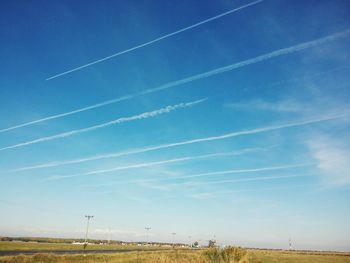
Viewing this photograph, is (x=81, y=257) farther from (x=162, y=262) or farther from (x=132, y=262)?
(x=162, y=262)

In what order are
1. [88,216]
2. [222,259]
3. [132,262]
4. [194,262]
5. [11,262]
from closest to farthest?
[222,259] → [194,262] → [11,262] → [132,262] → [88,216]

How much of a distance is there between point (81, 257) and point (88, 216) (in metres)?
71.9

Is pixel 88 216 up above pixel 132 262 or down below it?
above

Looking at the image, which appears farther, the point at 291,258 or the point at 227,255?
the point at 291,258


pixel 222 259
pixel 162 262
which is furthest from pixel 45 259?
pixel 222 259

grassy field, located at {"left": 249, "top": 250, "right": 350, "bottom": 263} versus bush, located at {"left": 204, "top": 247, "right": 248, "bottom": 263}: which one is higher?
bush, located at {"left": 204, "top": 247, "right": 248, "bottom": 263}

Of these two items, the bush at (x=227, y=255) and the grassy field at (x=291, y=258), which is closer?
the bush at (x=227, y=255)

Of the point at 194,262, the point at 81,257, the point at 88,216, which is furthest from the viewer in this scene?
the point at 88,216

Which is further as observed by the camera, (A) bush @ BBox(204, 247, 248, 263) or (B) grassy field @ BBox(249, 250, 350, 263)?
(B) grassy field @ BBox(249, 250, 350, 263)

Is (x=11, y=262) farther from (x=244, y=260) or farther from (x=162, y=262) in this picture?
(x=244, y=260)

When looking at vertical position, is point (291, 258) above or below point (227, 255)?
below

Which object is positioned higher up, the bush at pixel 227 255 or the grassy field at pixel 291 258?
the bush at pixel 227 255

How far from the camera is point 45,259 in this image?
137ft

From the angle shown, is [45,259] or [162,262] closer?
[162,262]
